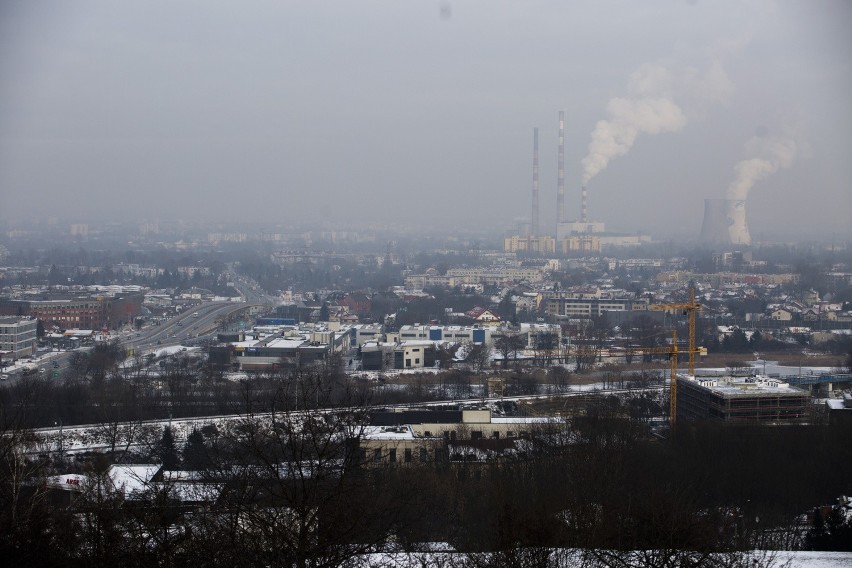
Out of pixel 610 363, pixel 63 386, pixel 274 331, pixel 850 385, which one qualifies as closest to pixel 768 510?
pixel 850 385

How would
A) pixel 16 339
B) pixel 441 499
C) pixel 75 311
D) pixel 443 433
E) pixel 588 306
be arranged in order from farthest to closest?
pixel 588 306
pixel 75 311
pixel 16 339
pixel 443 433
pixel 441 499

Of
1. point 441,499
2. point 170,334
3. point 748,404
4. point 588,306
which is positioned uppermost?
point 441,499

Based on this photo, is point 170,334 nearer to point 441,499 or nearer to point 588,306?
point 588,306

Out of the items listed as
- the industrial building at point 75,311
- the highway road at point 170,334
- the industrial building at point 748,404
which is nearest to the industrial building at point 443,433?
the industrial building at point 748,404

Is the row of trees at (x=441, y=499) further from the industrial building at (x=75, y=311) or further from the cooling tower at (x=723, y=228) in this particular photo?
the cooling tower at (x=723, y=228)

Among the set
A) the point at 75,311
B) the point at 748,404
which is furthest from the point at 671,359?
the point at 75,311

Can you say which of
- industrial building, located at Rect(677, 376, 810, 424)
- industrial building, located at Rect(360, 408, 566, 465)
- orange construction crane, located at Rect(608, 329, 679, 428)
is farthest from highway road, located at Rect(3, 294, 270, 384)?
industrial building, located at Rect(677, 376, 810, 424)

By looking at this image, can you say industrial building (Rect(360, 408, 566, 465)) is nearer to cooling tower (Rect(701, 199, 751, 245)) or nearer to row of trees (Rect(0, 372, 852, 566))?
row of trees (Rect(0, 372, 852, 566))

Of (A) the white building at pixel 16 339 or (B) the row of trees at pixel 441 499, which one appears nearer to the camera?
(B) the row of trees at pixel 441 499

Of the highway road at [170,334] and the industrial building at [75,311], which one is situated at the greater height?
the industrial building at [75,311]
